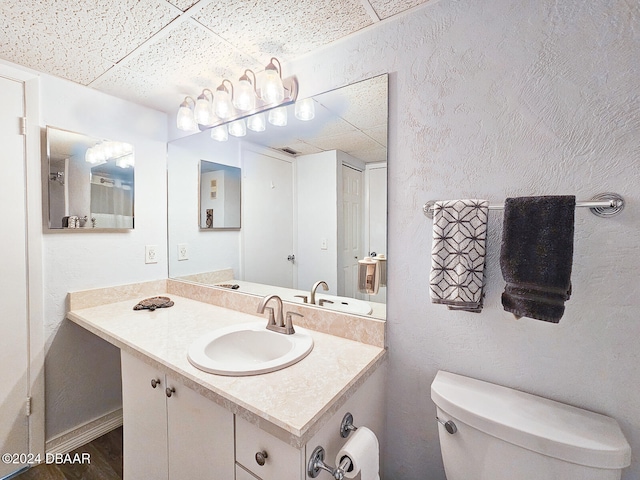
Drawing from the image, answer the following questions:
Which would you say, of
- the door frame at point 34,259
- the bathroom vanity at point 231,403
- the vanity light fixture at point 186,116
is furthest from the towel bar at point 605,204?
the door frame at point 34,259

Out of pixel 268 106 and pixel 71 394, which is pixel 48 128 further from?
pixel 71 394

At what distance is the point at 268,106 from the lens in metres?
1.44

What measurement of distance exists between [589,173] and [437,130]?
443 millimetres

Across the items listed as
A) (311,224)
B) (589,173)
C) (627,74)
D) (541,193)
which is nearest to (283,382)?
(311,224)

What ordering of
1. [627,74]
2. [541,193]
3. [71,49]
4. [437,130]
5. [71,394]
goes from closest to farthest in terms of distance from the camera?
[627,74]
[541,193]
[437,130]
[71,49]
[71,394]

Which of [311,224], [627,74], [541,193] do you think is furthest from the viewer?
[311,224]

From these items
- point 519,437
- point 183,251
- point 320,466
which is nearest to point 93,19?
point 183,251

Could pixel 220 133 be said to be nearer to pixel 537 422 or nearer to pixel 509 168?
pixel 509 168

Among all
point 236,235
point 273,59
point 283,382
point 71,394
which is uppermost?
point 273,59

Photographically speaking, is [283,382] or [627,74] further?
[283,382]

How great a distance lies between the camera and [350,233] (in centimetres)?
123

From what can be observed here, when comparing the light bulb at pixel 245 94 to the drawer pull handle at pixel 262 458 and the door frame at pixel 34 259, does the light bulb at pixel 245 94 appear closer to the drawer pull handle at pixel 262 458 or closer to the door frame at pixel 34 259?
the door frame at pixel 34 259

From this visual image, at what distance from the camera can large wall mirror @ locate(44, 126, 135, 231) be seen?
1.49 m

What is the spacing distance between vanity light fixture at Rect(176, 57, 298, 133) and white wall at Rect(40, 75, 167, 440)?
0.43m
